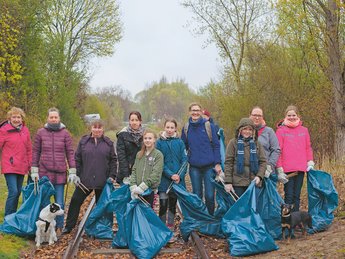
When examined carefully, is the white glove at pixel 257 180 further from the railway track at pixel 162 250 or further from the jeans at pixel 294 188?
the railway track at pixel 162 250

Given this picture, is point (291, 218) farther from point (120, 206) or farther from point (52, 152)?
point (52, 152)

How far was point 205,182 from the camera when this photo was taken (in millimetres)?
7520

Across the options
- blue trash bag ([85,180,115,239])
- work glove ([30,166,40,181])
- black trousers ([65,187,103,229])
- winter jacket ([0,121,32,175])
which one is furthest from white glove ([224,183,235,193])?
winter jacket ([0,121,32,175])

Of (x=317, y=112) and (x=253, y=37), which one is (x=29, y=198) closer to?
(x=317, y=112)

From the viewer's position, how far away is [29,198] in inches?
285

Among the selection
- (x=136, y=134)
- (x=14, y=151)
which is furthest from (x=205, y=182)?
(x=14, y=151)

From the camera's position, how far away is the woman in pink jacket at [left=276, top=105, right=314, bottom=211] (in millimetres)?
7359

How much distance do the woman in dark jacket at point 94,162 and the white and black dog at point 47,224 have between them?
560 mm

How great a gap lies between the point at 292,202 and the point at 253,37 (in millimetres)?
17704

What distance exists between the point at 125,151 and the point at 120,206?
34.2 inches

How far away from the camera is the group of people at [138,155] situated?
7207mm

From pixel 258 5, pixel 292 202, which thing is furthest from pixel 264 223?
pixel 258 5

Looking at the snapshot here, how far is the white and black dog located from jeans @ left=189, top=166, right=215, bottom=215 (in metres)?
2.12

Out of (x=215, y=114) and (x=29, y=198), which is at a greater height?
(x=215, y=114)
